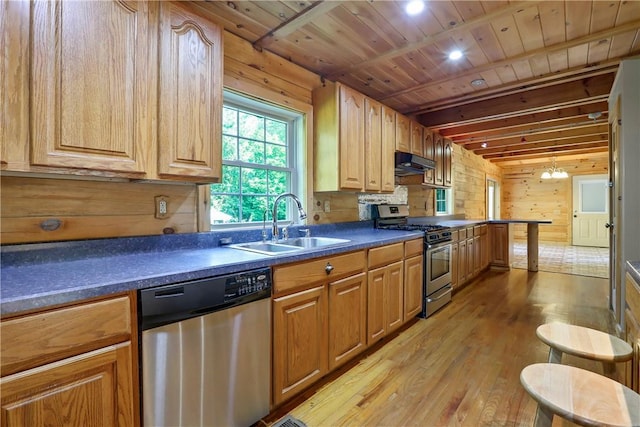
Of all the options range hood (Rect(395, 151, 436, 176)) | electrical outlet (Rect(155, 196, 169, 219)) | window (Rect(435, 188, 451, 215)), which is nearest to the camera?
electrical outlet (Rect(155, 196, 169, 219))

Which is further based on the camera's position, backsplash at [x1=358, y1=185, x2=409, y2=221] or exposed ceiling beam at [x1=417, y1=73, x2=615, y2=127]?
backsplash at [x1=358, y1=185, x2=409, y2=221]

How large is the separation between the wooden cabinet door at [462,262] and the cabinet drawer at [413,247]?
1292 millimetres

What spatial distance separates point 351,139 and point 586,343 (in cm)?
214

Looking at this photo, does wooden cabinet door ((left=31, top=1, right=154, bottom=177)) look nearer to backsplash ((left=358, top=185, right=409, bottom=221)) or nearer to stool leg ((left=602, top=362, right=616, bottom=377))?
stool leg ((left=602, top=362, right=616, bottom=377))

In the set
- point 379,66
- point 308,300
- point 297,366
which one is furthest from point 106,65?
point 379,66

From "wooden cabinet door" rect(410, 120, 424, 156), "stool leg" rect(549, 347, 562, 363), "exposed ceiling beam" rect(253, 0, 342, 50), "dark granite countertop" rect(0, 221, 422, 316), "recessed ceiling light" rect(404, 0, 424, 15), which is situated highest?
"recessed ceiling light" rect(404, 0, 424, 15)

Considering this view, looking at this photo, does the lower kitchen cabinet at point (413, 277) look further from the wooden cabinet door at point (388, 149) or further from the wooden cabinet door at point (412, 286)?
the wooden cabinet door at point (388, 149)

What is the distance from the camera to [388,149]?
11.0ft

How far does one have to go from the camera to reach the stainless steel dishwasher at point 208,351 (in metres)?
1.20

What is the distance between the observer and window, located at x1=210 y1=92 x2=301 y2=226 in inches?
90.1

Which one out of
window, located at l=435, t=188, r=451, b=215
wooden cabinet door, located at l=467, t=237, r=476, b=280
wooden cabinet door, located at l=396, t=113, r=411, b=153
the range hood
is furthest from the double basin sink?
window, located at l=435, t=188, r=451, b=215

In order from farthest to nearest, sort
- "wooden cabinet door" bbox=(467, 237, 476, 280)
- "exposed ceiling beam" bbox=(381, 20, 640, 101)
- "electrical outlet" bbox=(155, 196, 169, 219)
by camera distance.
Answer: "wooden cabinet door" bbox=(467, 237, 476, 280), "exposed ceiling beam" bbox=(381, 20, 640, 101), "electrical outlet" bbox=(155, 196, 169, 219)

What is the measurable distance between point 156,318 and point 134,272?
0.21 metres

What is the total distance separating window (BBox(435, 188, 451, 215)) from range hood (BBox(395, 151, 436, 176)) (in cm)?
171
